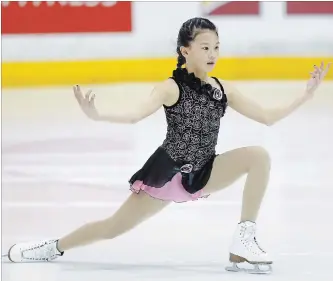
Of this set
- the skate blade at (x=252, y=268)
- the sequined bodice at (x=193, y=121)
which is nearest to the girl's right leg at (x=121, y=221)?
the sequined bodice at (x=193, y=121)

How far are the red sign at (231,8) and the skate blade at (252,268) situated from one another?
484cm

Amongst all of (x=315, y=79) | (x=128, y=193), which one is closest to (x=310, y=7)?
(x=128, y=193)

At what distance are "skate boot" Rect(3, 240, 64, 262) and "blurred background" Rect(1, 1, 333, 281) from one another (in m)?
0.07

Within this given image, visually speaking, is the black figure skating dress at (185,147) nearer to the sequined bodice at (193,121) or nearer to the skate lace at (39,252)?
the sequined bodice at (193,121)

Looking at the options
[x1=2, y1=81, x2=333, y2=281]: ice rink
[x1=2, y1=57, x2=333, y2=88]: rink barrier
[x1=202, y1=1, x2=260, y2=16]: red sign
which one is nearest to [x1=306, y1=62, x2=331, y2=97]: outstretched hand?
[x1=2, y1=81, x2=333, y2=281]: ice rink

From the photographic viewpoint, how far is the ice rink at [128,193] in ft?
7.63

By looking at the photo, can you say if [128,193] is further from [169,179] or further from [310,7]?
[310,7]

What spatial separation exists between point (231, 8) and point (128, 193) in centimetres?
387

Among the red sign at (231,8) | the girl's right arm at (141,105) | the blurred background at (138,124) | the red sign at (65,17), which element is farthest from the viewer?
the red sign at (231,8)

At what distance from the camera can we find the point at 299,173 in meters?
3.71

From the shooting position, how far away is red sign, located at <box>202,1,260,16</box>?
690 cm

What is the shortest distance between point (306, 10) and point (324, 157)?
3.15m

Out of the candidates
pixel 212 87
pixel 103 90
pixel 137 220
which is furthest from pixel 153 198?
pixel 103 90

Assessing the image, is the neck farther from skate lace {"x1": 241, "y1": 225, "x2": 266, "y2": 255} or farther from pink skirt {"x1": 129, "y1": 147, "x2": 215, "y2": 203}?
skate lace {"x1": 241, "y1": 225, "x2": 266, "y2": 255}
